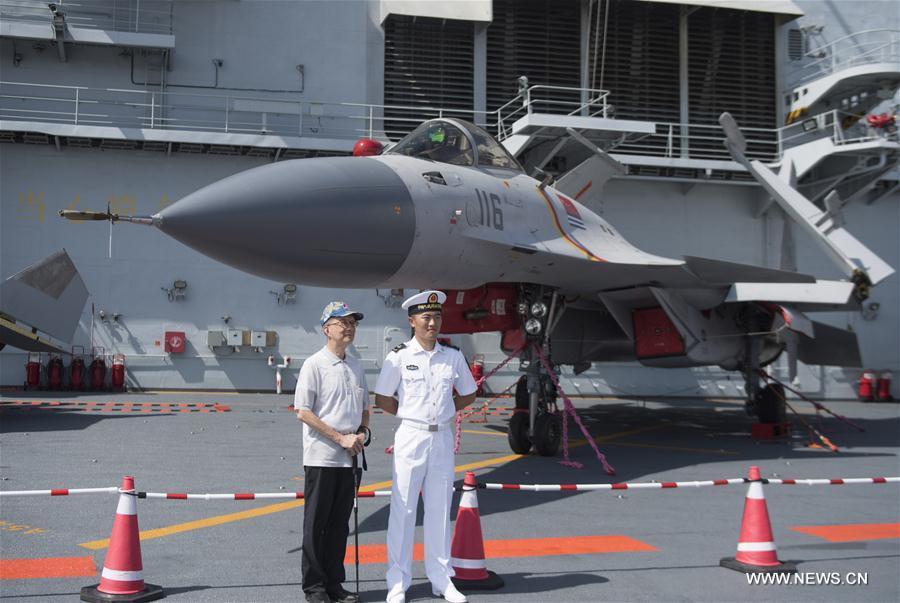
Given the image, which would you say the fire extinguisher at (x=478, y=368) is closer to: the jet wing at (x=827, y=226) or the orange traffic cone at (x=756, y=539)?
the jet wing at (x=827, y=226)

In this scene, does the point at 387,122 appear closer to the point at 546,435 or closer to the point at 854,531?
the point at 546,435

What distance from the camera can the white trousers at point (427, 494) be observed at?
4.25m

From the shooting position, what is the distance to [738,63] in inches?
899

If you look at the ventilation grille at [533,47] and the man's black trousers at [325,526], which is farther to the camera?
the ventilation grille at [533,47]

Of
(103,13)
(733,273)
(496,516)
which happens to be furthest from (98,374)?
(496,516)

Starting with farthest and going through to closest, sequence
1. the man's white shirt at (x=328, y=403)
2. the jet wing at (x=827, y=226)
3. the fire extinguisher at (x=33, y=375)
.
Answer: the fire extinguisher at (x=33, y=375), the jet wing at (x=827, y=226), the man's white shirt at (x=328, y=403)

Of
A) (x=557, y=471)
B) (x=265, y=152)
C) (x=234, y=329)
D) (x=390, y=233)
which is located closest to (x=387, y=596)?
(x=390, y=233)

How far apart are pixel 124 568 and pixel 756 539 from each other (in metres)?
3.79

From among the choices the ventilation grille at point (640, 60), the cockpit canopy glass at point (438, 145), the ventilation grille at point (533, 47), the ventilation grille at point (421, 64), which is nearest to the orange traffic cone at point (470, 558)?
the cockpit canopy glass at point (438, 145)

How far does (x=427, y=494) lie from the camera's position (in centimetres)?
432

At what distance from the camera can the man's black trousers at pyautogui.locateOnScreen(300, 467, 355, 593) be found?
164 inches

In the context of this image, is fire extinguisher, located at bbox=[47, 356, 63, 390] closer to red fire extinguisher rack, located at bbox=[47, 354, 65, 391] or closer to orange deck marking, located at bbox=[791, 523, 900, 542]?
red fire extinguisher rack, located at bbox=[47, 354, 65, 391]

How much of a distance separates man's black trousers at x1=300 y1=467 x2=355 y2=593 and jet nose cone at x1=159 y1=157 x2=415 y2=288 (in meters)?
2.25

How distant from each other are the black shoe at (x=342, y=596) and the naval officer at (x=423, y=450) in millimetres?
188
